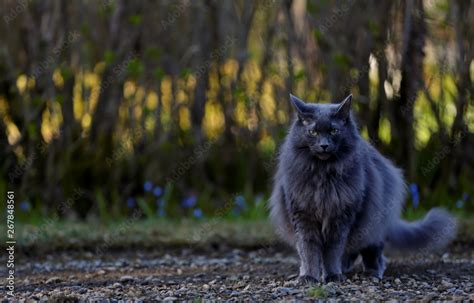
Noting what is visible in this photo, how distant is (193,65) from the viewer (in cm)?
974

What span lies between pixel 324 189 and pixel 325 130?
1.33ft

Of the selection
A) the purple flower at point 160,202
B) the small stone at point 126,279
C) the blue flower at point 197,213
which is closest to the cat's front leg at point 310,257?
the small stone at point 126,279

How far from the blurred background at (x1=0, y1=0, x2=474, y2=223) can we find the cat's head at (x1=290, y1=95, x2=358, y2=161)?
3.19 m

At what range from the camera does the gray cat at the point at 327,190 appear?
16.9 ft

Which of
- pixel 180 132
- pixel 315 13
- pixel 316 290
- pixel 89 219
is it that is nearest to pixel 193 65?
pixel 180 132

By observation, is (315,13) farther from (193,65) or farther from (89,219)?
(89,219)

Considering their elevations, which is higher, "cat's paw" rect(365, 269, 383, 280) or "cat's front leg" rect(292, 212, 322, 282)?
"cat's front leg" rect(292, 212, 322, 282)

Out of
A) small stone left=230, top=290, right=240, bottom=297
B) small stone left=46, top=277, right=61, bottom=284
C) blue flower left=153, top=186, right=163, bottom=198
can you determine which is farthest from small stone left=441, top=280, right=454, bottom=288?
blue flower left=153, top=186, right=163, bottom=198

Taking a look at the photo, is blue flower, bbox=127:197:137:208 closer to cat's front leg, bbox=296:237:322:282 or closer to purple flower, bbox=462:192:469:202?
purple flower, bbox=462:192:469:202

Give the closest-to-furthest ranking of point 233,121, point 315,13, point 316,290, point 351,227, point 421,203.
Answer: point 316,290
point 351,227
point 421,203
point 315,13
point 233,121

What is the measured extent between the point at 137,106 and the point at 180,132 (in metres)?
0.62

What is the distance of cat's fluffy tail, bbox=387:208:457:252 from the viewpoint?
6.11 metres

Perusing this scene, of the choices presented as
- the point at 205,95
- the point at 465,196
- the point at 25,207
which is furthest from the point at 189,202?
the point at 465,196

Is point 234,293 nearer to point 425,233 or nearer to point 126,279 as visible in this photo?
point 126,279
